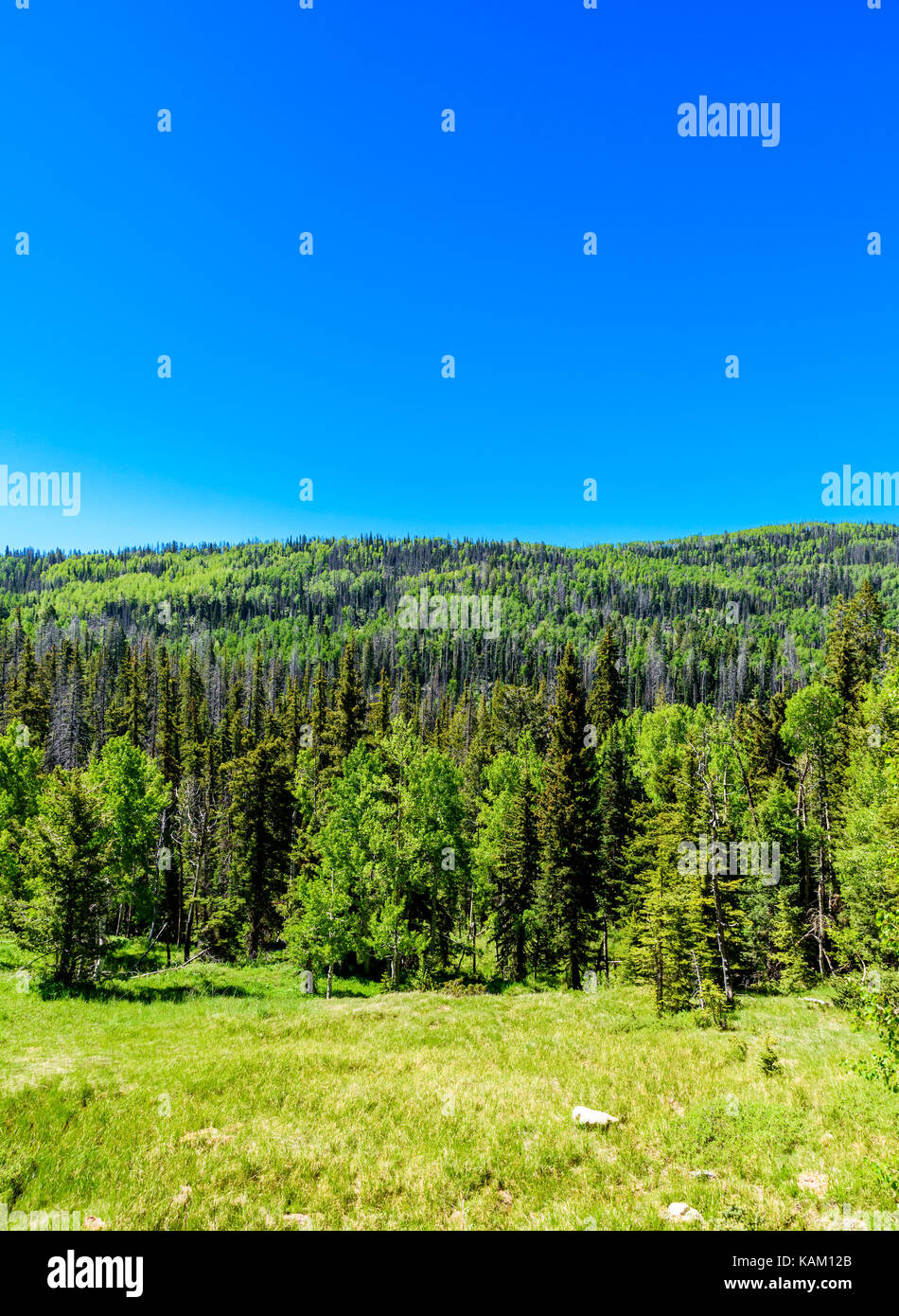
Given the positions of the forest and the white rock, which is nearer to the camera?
the white rock

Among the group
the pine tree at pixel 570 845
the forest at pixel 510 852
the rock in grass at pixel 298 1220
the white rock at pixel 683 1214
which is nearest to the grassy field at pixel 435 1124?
the rock in grass at pixel 298 1220

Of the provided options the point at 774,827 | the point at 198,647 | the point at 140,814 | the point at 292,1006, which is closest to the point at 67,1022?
the point at 292,1006

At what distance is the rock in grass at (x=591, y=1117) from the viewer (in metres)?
12.5

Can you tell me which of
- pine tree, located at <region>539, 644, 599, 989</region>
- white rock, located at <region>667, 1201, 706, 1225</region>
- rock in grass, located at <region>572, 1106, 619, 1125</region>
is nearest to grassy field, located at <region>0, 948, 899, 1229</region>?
white rock, located at <region>667, 1201, 706, 1225</region>

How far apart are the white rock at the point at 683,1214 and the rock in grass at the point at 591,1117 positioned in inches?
145

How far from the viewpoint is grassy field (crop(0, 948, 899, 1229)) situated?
9406 mm

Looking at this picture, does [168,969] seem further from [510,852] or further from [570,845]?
[570,845]

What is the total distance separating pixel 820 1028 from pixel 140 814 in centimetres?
3742

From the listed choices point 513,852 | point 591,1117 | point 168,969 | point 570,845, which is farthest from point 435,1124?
point 168,969

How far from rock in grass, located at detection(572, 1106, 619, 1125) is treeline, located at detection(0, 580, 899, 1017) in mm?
11360

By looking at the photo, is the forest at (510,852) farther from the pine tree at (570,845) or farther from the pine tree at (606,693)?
the pine tree at (606,693)

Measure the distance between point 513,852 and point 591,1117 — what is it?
2312 cm

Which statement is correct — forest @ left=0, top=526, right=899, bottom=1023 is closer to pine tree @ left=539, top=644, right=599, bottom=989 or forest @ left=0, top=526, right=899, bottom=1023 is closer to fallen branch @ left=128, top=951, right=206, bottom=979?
pine tree @ left=539, top=644, right=599, bottom=989

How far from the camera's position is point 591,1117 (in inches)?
495
